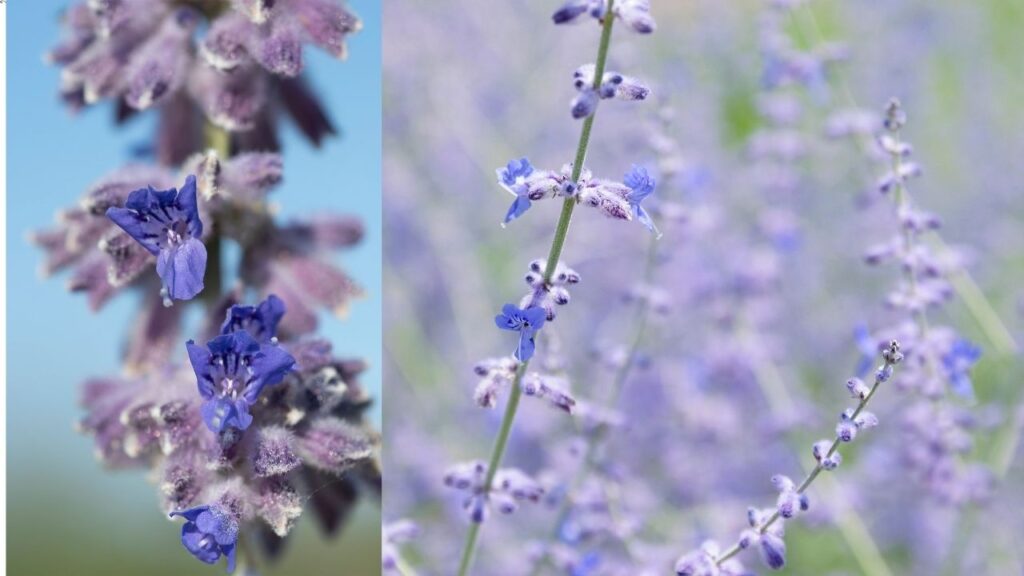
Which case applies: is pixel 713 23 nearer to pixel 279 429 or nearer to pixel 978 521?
pixel 978 521

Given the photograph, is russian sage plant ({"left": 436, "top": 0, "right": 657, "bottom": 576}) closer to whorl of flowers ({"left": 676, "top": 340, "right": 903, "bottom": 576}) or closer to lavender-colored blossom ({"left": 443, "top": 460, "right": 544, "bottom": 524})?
lavender-colored blossom ({"left": 443, "top": 460, "right": 544, "bottom": 524})

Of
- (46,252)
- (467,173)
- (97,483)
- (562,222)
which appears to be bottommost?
(562,222)

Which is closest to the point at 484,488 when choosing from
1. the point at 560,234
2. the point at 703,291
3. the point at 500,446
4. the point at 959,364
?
the point at 500,446

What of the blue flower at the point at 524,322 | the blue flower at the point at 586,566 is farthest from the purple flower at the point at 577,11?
the blue flower at the point at 586,566

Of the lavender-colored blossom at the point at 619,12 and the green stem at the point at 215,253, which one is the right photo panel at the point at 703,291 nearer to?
the lavender-colored blossom at the point at 619,12

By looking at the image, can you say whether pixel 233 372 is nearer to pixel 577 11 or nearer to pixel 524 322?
pixel 524 322

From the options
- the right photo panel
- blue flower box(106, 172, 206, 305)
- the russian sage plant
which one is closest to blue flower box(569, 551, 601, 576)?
the right photo panel

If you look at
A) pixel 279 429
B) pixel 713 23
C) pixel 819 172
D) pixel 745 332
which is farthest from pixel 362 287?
pixel 713 23
